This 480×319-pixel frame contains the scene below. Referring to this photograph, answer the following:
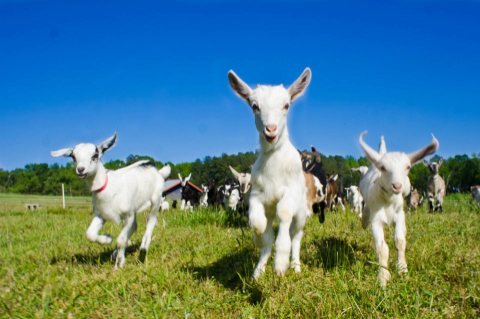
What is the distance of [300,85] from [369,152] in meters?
1.12

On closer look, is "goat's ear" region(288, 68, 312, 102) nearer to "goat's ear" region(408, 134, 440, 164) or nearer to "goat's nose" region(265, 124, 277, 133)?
"goat's nose" region(265, 124, 277, 133)

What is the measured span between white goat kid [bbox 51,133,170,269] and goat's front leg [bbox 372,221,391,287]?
3451 millimetres

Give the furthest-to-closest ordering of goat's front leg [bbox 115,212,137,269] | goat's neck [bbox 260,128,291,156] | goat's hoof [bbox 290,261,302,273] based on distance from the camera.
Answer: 1. goat's front leg [bbox 115,212,137,269]
2. goat's hoof [bbox 290,261,302,273]
3. goat's neck [bbox 260,128,291,156]

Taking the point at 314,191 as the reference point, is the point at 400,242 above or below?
below

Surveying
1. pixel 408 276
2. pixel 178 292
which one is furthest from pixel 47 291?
pixel 408 276

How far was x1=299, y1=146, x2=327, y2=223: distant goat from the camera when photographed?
9.73 metres

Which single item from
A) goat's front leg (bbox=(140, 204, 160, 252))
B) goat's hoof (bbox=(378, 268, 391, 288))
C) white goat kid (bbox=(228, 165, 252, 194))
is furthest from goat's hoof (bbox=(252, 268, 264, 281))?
white goat kid (bbox=(228, 165, 252, 194))

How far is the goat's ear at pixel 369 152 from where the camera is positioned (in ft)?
16.4

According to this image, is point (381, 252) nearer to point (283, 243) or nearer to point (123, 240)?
point (283, 243)

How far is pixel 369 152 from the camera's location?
201 inches

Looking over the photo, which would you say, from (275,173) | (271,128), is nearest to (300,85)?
(271,128)

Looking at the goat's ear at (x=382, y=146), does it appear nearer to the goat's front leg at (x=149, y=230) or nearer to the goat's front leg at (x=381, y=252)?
the goat's front leg at (x=381, y=252)

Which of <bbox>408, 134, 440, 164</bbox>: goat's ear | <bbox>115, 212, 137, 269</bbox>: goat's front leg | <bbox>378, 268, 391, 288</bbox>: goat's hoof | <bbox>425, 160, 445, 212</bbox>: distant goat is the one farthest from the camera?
<bbox>425, 160, 445, 212</bbox>: distant goat

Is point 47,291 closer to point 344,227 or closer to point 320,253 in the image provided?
point 320,253
